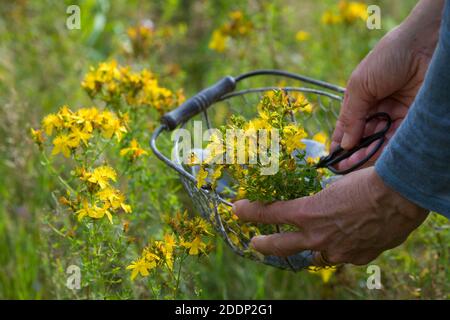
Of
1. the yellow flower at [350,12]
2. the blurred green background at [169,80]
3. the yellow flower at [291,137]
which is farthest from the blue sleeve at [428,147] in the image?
the yellow flower at [350,12]

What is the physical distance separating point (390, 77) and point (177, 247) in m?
0.61

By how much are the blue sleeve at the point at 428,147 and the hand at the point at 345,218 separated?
0.03 m

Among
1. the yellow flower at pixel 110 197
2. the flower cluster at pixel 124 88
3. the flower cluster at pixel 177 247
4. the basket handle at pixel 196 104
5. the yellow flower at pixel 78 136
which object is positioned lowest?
the flower cluster at pixel 177 247

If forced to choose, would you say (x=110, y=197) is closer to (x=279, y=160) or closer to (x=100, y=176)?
(x=100, y=176)

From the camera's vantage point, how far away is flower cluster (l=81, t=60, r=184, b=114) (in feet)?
5.71

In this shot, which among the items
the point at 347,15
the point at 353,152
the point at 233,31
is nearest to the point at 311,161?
the point at 353,152

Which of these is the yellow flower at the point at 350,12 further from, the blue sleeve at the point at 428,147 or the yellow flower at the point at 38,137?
the blue sleeve at the point at 428,147

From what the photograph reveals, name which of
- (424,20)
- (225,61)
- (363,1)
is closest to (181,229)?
(424,20)

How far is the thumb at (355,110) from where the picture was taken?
147 centimetres

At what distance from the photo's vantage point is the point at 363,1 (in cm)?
364

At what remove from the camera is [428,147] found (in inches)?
40.9

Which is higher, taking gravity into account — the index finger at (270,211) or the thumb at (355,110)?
the thumb at (355,110)

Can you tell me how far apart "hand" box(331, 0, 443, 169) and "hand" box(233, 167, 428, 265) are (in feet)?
1.06

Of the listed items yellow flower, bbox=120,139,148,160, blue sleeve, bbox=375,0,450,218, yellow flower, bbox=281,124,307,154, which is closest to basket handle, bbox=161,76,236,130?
yellow flower, bbox=120,139,148,160
